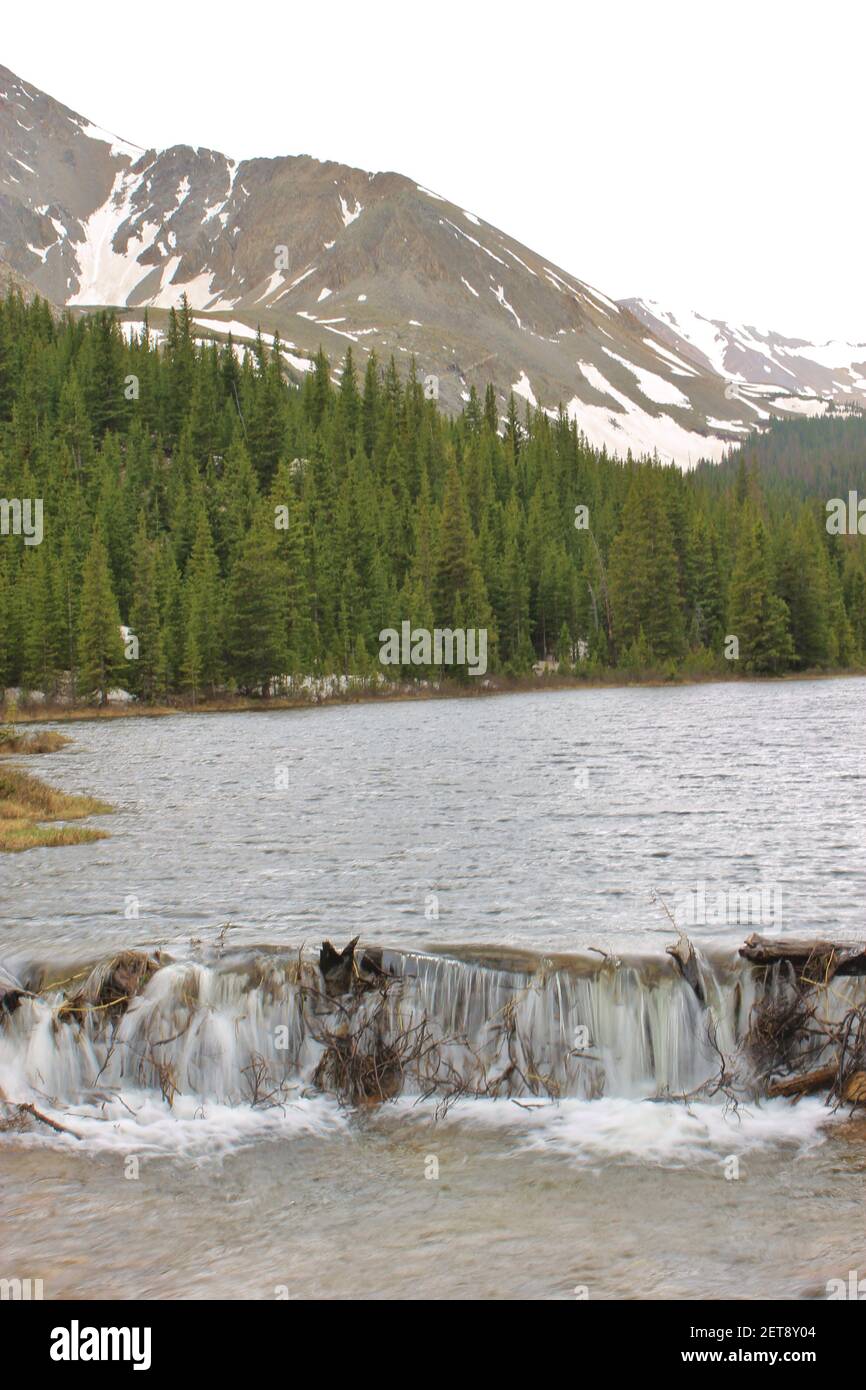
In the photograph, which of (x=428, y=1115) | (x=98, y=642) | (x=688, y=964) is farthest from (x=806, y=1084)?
(x=98, y=642)

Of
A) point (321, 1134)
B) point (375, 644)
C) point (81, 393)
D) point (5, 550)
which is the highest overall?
point (81, 393)

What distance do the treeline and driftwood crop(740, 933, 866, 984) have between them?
8115 centimetres

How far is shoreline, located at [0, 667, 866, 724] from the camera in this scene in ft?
291

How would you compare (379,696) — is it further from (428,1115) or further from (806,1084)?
(806,1084)

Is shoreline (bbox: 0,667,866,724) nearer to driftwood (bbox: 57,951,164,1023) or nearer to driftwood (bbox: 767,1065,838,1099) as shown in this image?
driftwood (bbox: 57,951,164,1023)

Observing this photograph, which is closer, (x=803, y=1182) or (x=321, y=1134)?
(x=803, y=1182)

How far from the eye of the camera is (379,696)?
349 ft

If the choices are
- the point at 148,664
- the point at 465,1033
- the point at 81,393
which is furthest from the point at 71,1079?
the point at 81,393

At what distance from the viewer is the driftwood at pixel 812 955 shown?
14641mm

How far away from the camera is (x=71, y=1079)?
14.8m

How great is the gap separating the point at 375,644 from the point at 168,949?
3908 inches

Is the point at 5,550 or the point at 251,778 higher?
the point at 5,550
